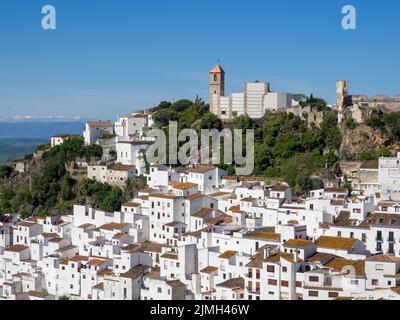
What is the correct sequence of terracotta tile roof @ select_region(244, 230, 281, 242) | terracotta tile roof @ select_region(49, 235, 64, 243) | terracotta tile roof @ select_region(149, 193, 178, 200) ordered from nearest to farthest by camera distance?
1. terracotta tile roof @ select_region(244, 230, 281, 242)
2. terracotta tile roof @ select_region(149, 193, 178, 200)
3. terracotta tile roof @ select_region(49, 235, 64, 243)

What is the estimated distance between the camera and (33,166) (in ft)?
139

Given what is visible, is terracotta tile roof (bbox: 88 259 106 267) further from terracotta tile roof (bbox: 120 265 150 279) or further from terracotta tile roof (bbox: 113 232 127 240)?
terracotta tile roof (bbox: 120 265 150 279)

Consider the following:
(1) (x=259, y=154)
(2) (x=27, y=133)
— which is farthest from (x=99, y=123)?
(2) (x=27, y=133)

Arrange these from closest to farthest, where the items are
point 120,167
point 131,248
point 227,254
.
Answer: point 227,254 → point 131,248 → point 120,167

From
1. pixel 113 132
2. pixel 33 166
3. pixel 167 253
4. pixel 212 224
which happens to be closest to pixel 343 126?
pixel 212 224

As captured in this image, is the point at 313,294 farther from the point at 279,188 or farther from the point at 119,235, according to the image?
the point at 119,235

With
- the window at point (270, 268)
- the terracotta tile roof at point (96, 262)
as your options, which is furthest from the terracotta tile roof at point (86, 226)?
the window at point (270, 268)

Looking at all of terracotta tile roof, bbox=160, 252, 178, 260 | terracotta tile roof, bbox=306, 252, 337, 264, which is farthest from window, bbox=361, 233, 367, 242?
terracotta tile roof, bbox=160, 252, 178, 260

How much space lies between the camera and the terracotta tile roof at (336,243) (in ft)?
68.8
